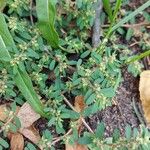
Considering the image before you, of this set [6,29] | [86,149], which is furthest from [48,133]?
[6,29]

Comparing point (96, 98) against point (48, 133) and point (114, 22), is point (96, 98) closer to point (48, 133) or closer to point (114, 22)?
point (48, 133)

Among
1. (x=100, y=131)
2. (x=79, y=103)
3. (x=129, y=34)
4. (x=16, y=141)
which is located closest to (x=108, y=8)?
(x=129, y=34)

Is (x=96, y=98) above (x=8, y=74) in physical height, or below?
below

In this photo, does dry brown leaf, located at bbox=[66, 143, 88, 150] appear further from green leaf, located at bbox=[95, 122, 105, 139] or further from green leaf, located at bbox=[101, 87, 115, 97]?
green leaf, located at bbox=[101, 87, 115, 97]

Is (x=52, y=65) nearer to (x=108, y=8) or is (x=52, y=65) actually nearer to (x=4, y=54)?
(x=4, y=54)

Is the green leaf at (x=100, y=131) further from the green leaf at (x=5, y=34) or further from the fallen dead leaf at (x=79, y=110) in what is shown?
the green leaf at (x=5, y=34)

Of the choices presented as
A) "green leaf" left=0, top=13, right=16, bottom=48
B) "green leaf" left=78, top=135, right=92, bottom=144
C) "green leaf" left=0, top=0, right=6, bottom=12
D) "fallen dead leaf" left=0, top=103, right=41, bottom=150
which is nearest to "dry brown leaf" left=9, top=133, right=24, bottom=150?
"fallen dead leaf" left=0, top=103, right=41, bottom=150

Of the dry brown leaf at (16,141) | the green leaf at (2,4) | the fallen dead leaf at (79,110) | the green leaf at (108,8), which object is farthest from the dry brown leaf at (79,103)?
the green leaf at (2,4)
